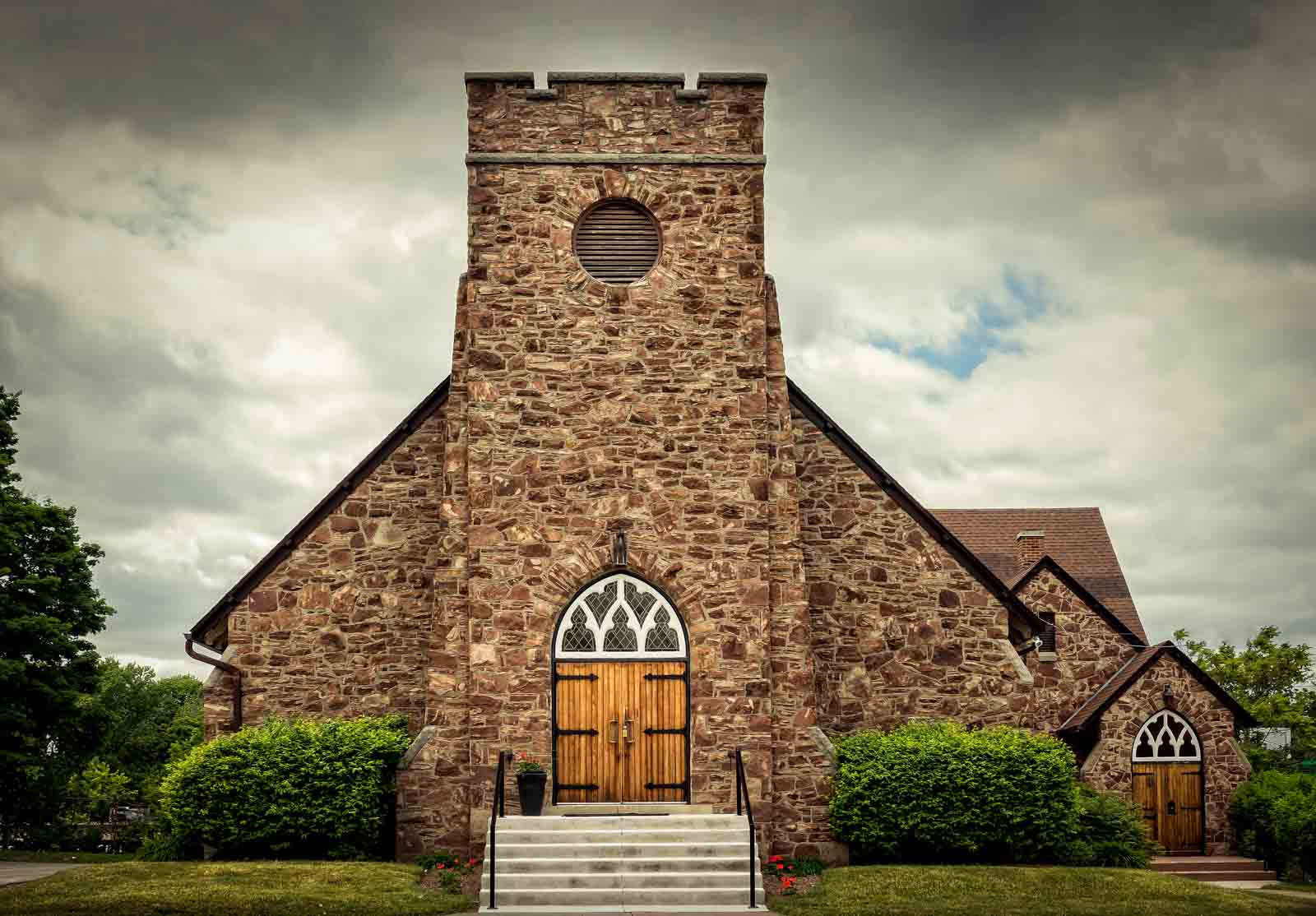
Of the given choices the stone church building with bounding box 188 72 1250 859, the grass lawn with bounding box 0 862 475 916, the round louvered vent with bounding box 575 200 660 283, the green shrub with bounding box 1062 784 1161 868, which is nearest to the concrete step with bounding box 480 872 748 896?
the grass lawn with bounding box 0 862 475 916

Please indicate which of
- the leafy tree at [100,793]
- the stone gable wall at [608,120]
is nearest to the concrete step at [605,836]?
the stone gable wall at [608,120]

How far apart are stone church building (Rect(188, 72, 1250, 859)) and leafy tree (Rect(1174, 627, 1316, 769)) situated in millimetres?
17157

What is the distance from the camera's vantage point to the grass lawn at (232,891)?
13.8 m

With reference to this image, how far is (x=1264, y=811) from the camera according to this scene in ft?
82.3

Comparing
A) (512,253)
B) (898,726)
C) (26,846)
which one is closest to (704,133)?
(512,253)

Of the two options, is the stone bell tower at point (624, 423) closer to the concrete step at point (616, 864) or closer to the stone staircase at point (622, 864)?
the stone staircase at point (622, 864)

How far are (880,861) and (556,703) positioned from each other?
198 inches

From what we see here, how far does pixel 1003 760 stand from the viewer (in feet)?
58.0

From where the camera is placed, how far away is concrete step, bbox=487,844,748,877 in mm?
15500

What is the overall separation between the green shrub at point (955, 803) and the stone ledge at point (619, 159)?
8.84 m

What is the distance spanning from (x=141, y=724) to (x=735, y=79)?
29662 mm

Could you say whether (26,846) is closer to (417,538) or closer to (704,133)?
(417,538)

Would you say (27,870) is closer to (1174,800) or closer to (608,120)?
(608,120)

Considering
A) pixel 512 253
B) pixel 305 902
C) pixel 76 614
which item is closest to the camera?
pixel 305 902
